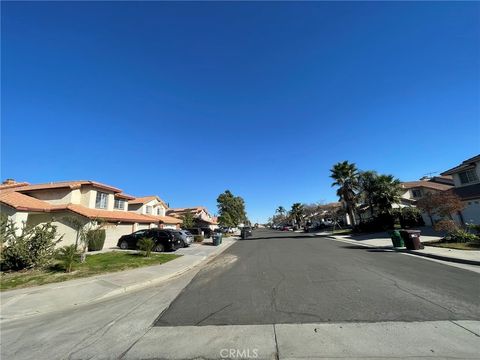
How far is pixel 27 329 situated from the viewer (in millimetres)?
5855

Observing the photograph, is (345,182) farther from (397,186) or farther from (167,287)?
(167,287)

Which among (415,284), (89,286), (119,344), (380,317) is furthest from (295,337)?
(89,286)

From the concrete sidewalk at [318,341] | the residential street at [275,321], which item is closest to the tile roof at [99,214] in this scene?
the residential street at [275,321]

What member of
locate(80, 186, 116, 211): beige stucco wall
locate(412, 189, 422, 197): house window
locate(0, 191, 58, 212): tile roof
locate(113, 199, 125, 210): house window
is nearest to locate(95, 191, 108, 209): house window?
locate(80, 186, 116, 211): beige stucco wall

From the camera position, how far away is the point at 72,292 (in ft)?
28.2

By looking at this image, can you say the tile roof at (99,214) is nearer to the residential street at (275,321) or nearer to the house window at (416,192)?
the residential street at (275,321)

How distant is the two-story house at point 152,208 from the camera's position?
3466cm

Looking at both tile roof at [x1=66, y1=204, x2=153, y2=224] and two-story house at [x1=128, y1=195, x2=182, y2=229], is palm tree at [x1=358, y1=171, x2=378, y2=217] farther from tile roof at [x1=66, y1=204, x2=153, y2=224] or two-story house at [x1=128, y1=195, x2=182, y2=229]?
tile roof at [x1=66, y1=204, x2=153, y2=224]

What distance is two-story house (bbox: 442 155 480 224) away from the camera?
22.2 meters

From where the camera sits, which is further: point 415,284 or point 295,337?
point 415,284

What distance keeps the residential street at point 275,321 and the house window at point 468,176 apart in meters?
23.6

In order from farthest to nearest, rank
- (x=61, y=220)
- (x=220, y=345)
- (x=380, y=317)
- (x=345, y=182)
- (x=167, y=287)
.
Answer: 1. (x=345, y=182)
2. (x=61, y=220)
3. (x=167, y=287)
4. (x=380, y=317)
5. (x=220, y=345)

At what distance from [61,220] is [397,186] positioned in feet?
120

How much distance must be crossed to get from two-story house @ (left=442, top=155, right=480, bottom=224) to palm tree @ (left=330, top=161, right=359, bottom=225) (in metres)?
10.9
